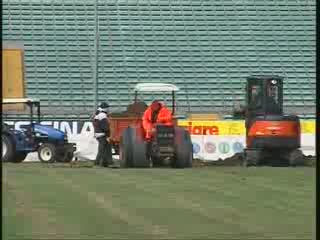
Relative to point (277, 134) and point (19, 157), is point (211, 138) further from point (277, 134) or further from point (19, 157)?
point (277, 134)

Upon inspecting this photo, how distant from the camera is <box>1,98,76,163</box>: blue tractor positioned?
80.5ft

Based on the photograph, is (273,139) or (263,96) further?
(263,96)

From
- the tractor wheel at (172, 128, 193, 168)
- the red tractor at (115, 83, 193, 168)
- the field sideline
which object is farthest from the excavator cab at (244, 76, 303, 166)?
the field sideline

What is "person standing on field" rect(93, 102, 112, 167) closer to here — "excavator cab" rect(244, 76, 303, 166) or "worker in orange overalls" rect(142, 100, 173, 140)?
"worker in orange overalls" rect(142, 100, 173, 140)

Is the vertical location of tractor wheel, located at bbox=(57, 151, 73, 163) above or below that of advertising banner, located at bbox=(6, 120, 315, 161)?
below

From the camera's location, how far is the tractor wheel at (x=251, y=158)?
70.7 ft

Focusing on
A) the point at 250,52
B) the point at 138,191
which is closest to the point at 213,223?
the point at 138,191

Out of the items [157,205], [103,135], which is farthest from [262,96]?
[157,205]

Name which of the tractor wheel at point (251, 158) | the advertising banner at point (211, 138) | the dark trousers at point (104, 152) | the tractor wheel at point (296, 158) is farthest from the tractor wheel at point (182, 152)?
the advertising banner at point (211, 138)

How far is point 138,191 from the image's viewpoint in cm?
1350

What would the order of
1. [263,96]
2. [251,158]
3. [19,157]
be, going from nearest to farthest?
[251,158], [263,96], [19,157]

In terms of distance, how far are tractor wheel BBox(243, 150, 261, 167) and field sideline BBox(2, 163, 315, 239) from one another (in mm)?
4054

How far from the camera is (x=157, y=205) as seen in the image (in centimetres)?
1157

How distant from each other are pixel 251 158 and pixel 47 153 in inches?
242
